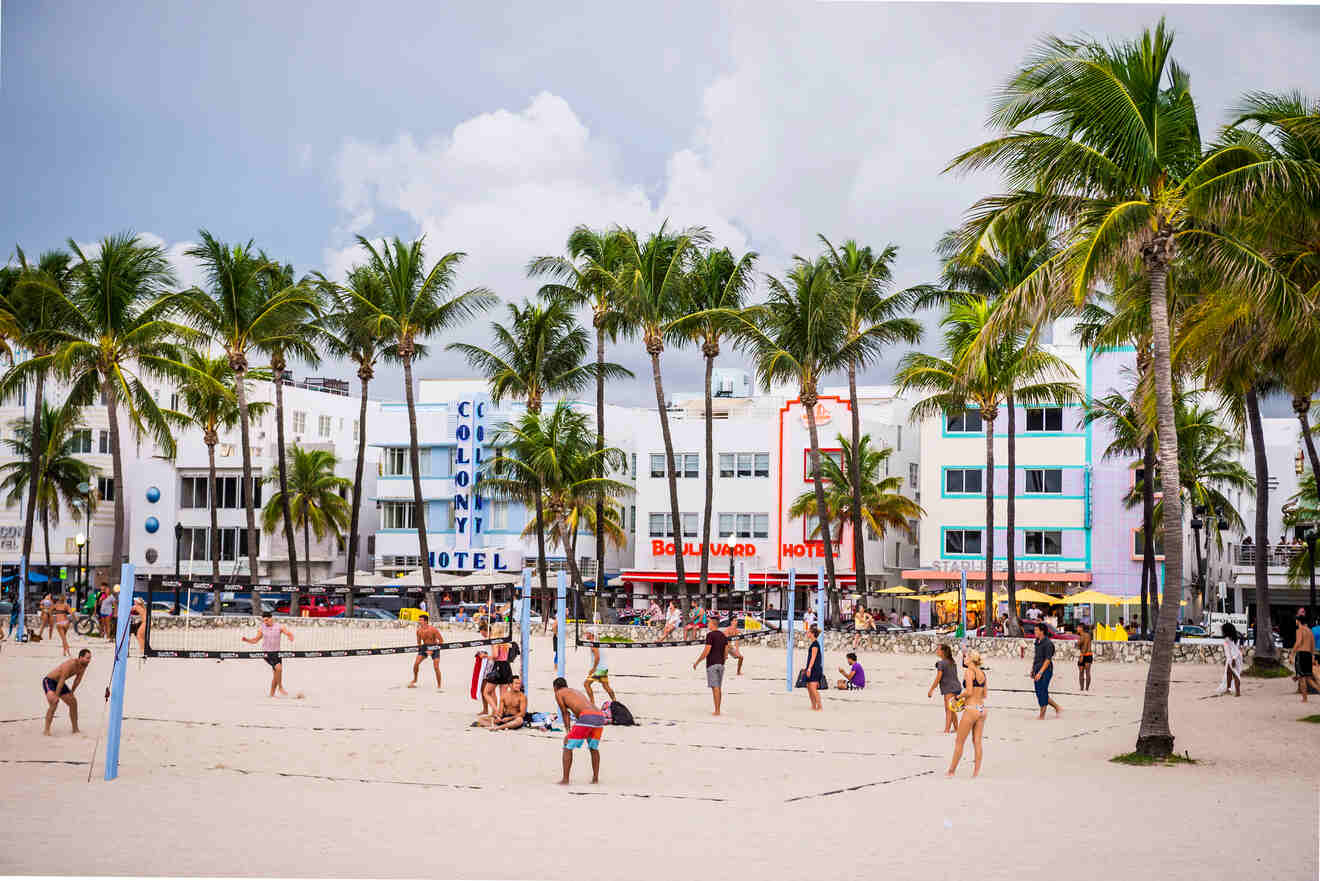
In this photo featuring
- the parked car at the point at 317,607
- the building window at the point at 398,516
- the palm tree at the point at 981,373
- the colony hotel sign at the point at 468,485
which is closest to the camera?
→ the palm tree at the point at 981,373

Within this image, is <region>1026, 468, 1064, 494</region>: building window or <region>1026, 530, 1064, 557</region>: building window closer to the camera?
<region>1026, 530, 1064, 557</region>: building window

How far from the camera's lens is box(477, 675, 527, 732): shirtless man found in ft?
62.8

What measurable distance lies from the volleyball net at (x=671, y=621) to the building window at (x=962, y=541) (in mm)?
7787

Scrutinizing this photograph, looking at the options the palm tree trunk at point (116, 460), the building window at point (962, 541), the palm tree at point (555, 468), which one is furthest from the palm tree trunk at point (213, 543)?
the building window at point (962, 541)

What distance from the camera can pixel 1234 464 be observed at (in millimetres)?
58562

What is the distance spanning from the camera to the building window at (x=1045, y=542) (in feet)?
186

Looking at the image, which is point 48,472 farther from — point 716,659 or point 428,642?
point 716,659

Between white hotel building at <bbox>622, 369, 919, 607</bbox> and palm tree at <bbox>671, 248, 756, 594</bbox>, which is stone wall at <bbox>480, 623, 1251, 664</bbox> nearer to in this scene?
palm tree at <bbox>671, 248, 756, 594</bbox>

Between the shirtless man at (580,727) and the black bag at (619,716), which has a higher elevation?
the shirtless man at (580,727)

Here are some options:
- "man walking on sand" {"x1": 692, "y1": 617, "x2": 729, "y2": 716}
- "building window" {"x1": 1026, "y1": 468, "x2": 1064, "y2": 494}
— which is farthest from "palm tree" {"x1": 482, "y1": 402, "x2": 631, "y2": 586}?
"man walking on sand" {"x1": 692, "y1": 617, "x2": 729, "y2": 716}

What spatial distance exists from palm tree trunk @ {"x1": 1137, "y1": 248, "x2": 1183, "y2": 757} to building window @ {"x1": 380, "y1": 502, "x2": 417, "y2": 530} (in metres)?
49.6

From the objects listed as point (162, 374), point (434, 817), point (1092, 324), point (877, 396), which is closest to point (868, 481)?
point (877, 396)

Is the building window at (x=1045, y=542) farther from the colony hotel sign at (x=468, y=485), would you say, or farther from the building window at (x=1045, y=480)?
the colony hotel sign at (x=468, y=485)

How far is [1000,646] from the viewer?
Answer: 3800cm
